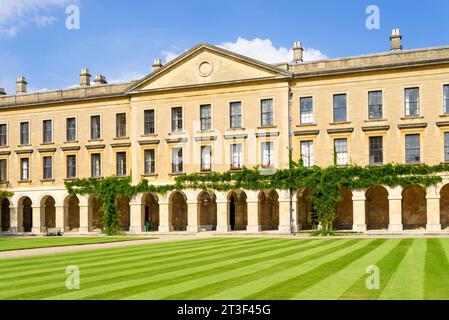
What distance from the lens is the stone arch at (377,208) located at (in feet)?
131

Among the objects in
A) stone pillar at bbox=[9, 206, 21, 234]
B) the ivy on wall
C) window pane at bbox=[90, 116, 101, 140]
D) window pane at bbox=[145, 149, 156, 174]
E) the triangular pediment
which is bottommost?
stone pillar at bbox=[9, 206, 21, 234]

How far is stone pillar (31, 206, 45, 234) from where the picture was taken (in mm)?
48094

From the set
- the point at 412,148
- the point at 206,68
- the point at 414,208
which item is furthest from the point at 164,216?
the point at 412,148

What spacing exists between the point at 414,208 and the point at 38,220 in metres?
29.1

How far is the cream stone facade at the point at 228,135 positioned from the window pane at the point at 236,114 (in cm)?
15

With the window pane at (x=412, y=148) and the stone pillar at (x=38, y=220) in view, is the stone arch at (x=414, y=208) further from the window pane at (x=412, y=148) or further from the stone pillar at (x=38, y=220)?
the stone pillar at (x=38, y=220)

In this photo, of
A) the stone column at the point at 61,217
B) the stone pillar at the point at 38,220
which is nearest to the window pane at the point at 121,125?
the stone column at the point at 61,217

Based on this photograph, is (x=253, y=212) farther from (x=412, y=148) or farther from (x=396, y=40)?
(x=396, y=40)

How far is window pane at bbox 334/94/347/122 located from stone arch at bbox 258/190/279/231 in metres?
7.45

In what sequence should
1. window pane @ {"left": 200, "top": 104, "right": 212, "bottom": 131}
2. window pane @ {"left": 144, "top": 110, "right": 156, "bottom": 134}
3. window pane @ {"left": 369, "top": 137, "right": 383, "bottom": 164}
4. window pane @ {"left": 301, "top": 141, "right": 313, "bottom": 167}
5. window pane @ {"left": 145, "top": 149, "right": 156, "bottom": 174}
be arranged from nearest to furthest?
window pane @ {"left": 369, "top": 137, "right": 383, "bottom": 164} → window pane @ {"left": 301, "top": 141, "right": 313, "bottom": 167} → window pane @ {"left": 200, "top": 104, "right": 212, "bottom": 131} → window pane @ {"left": 145, "top": 149, "right": 156, "bottom": 174} → window pane @ {"left": 144, "top": 110, "right": 156, "bottom": 134}

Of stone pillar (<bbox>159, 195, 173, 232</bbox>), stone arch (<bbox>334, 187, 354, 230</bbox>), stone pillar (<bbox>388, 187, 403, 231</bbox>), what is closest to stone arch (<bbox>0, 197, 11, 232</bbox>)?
stone pillar (<bbox>159, 195, 173, 232</bbox>)

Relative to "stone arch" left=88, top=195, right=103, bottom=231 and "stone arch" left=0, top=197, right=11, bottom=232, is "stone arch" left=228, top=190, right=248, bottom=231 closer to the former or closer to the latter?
"stone arch" left=88, top=195, right=103, bottom=231

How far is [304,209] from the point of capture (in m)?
42.5

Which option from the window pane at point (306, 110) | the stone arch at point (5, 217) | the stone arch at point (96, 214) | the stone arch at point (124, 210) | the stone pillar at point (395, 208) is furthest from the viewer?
the stone arch at point (5, 217)
